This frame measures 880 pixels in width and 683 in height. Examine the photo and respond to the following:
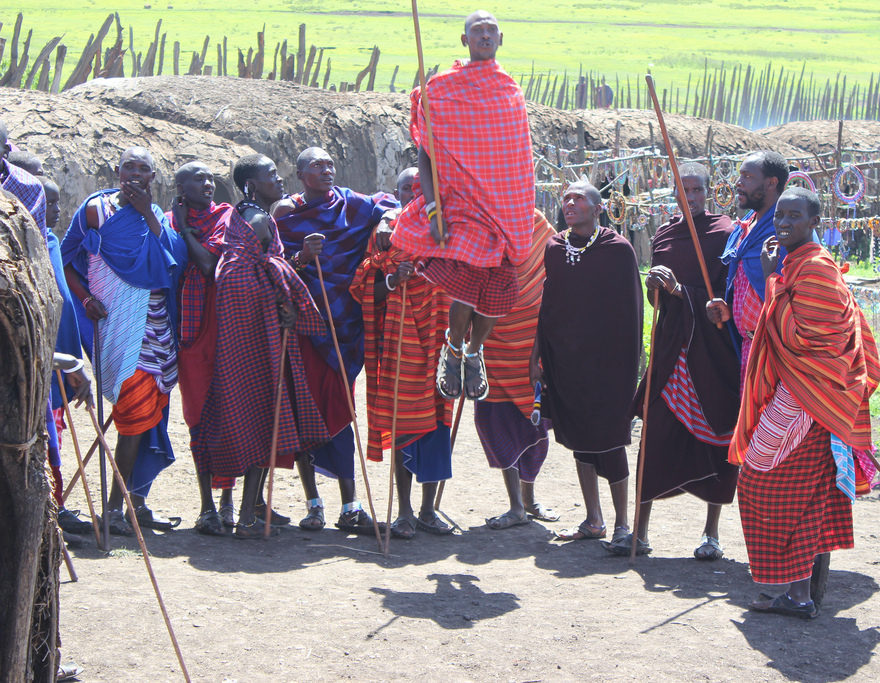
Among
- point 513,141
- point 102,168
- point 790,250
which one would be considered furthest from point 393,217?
point 102,168

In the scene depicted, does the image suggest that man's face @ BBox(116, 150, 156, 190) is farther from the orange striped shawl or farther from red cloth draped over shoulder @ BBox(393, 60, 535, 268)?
the orange striped shawl

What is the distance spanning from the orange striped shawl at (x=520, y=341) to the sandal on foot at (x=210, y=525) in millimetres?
1877

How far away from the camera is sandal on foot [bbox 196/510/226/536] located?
630 cm

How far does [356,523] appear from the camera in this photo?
6.59 meters

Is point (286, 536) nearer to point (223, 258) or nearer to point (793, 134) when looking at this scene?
point (223, 258)

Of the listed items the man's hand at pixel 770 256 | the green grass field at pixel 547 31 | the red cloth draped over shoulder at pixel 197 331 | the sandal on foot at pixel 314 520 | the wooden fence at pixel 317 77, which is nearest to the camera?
the man's hand at pixel 770 256

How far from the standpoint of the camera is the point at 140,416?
242 inches

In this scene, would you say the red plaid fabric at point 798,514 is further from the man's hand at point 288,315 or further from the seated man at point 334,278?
the man's hand at point 288,315

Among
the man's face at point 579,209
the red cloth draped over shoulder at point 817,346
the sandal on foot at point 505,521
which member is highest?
the man's face at point 579,209

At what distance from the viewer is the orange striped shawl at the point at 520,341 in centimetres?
677

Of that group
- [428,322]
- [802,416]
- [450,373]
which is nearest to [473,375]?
[450,373]

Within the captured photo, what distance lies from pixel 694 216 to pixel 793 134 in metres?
26.8

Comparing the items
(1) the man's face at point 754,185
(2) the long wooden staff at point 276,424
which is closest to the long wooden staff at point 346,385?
(2) the long wooden staff at point 276,424

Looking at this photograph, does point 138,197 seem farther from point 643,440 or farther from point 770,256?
point 770,256
